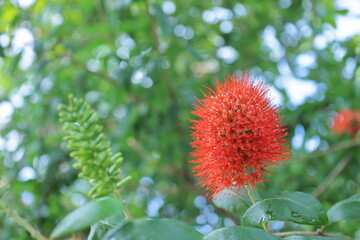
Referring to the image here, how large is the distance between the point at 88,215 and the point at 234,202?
64 cm

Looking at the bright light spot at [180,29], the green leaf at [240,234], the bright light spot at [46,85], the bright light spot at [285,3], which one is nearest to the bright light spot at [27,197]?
the bright light spot at [46,85]

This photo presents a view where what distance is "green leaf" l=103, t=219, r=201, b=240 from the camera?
0.72m

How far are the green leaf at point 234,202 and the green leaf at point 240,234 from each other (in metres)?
0.32

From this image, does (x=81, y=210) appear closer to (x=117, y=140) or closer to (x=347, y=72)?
(x=117, y=140)

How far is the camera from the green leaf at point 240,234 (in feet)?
2.81

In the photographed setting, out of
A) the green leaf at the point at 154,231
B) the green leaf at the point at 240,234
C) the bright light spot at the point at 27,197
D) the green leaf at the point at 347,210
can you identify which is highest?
the green leaf at the point at 154,231

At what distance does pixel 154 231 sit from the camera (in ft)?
2.37

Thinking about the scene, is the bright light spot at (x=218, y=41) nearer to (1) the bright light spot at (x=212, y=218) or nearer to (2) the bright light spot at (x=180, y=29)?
(2) the bright light spot at (x=180, y=29)

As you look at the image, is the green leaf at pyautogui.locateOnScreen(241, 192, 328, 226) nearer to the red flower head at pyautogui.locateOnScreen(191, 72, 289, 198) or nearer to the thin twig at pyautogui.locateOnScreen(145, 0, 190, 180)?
the red flower head at pyautogui.locateOnScreen(191, 72, 289, 198)

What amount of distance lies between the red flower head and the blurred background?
1.03 m

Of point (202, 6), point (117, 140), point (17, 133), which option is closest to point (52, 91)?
point (17, 133)

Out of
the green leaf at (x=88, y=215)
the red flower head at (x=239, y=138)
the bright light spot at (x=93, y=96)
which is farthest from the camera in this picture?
the bright light spot at (x=93, y=96)

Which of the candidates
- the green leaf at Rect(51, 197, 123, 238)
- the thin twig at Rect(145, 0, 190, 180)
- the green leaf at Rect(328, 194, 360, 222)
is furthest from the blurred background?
the green leaf at Rect(51, 197, 123, 238)

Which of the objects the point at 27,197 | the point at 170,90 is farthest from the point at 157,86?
the point at 27,197
